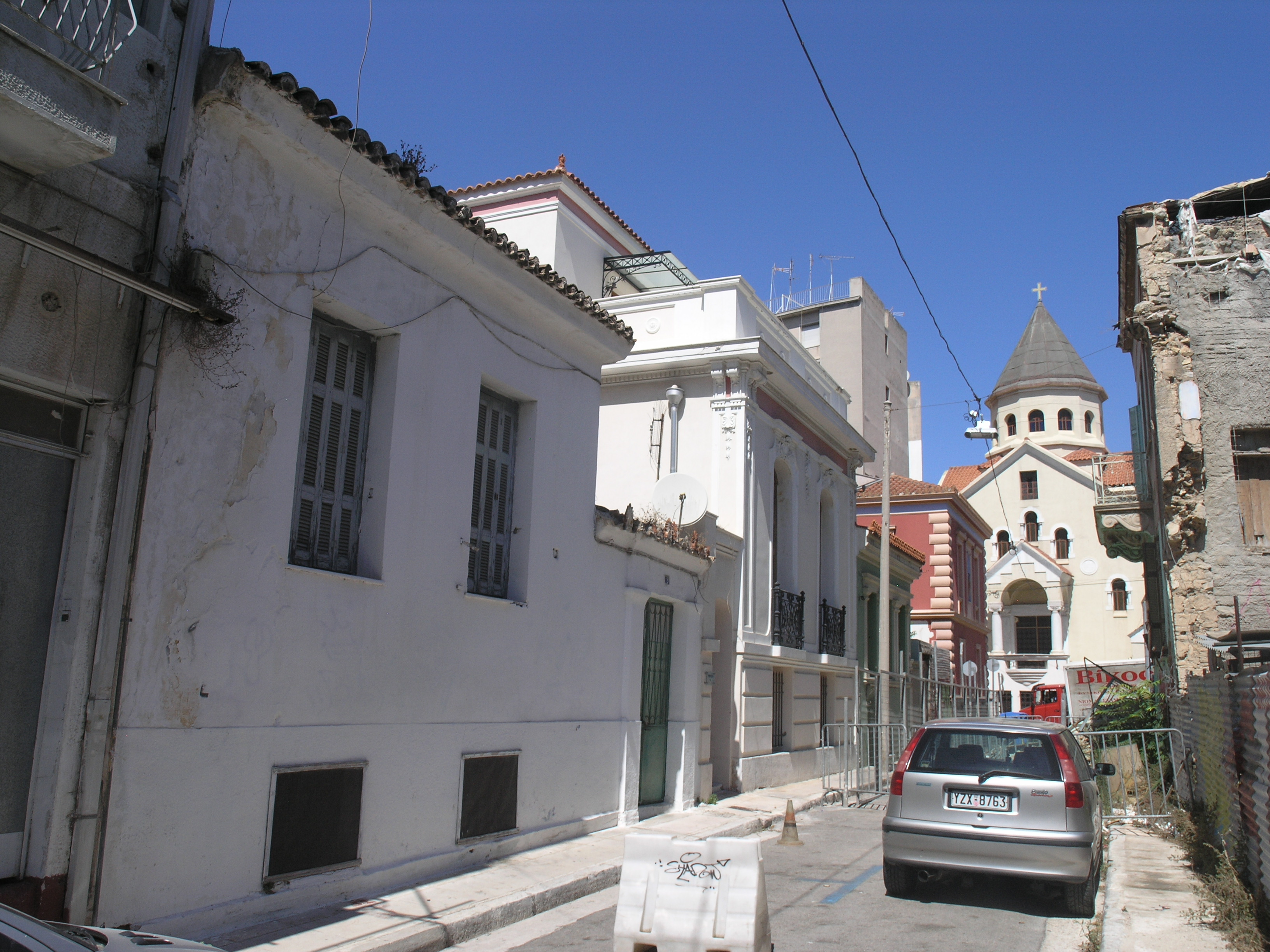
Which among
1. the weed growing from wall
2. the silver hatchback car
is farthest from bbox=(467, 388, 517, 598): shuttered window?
the silver hatchback car

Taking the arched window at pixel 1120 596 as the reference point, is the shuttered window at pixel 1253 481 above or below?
below

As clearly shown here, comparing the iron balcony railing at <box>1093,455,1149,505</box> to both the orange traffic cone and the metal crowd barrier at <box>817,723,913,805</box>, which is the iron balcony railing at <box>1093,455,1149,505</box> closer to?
the metal crowd barrier at <box>817,723,913,805</box>

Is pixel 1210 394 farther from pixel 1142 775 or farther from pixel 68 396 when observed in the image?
pixel 68 396

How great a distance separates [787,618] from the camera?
60.8ft

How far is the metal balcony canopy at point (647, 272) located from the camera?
2103 cm

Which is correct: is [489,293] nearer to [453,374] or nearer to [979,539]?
[453,374]

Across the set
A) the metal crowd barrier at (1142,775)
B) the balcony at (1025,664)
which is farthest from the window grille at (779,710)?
the balcony at (1025,664)

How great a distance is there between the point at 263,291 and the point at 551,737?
5.55 meters

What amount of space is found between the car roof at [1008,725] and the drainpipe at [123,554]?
6642 mm

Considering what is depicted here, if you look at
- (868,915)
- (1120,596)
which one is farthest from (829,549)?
(1120,596)

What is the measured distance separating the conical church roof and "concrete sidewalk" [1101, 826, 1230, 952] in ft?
180

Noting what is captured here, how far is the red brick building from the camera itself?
37.2m

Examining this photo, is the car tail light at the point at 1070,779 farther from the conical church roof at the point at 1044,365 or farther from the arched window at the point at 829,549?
the conical church roof at the point at 1044,365

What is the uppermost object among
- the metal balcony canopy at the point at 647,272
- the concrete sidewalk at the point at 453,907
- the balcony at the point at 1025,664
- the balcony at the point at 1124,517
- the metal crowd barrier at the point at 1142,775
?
the metal balcony canopy at the point at 647,272
